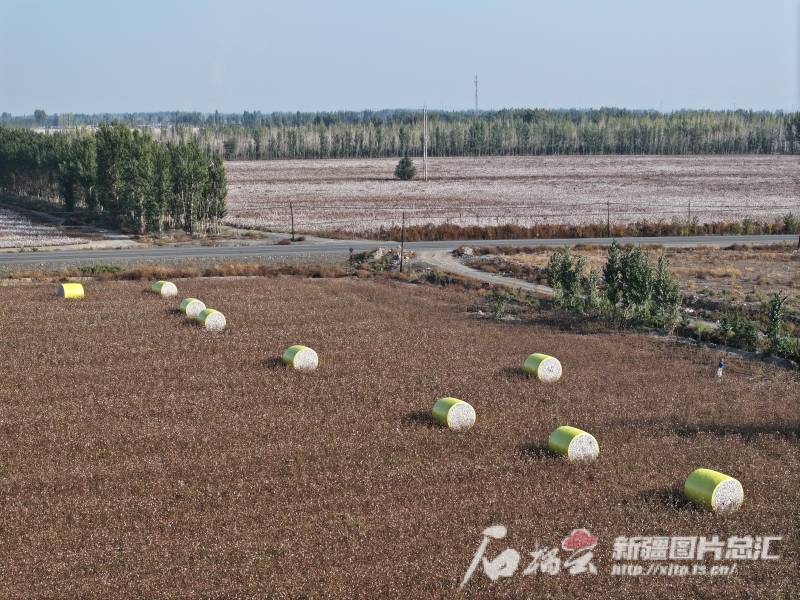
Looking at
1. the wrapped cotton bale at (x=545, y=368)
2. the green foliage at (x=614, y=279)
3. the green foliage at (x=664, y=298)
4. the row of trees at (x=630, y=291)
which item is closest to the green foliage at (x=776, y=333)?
the row of trees at (x=630, y=291)

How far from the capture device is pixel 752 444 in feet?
71.2

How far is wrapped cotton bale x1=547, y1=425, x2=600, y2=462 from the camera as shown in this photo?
789 inches

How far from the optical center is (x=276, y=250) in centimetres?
6288

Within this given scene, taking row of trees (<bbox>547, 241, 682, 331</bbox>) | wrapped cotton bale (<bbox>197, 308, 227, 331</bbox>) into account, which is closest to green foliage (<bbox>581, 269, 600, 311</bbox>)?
row of trees (<bbox>547, 241, 682, 331</bbox>)

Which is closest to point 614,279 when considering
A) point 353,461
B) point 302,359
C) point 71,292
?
point 302,359

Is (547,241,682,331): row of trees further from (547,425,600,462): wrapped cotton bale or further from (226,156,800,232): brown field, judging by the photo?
(226,156,800,232): brown field

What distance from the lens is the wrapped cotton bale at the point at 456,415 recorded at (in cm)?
2244

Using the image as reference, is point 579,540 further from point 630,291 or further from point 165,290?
point 165,290

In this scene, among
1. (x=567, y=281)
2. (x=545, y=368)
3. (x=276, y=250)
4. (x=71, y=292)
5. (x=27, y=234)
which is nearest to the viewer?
(x=545, y=368)

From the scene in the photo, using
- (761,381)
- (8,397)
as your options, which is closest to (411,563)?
(8,397)

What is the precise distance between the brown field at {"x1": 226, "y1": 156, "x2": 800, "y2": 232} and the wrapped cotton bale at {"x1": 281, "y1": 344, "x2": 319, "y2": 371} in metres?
50.1

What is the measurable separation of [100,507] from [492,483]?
27.0 ft

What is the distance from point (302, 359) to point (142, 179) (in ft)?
166

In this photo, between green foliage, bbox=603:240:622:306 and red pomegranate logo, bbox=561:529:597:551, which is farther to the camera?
green foliage, bbox=603:240:622:306
